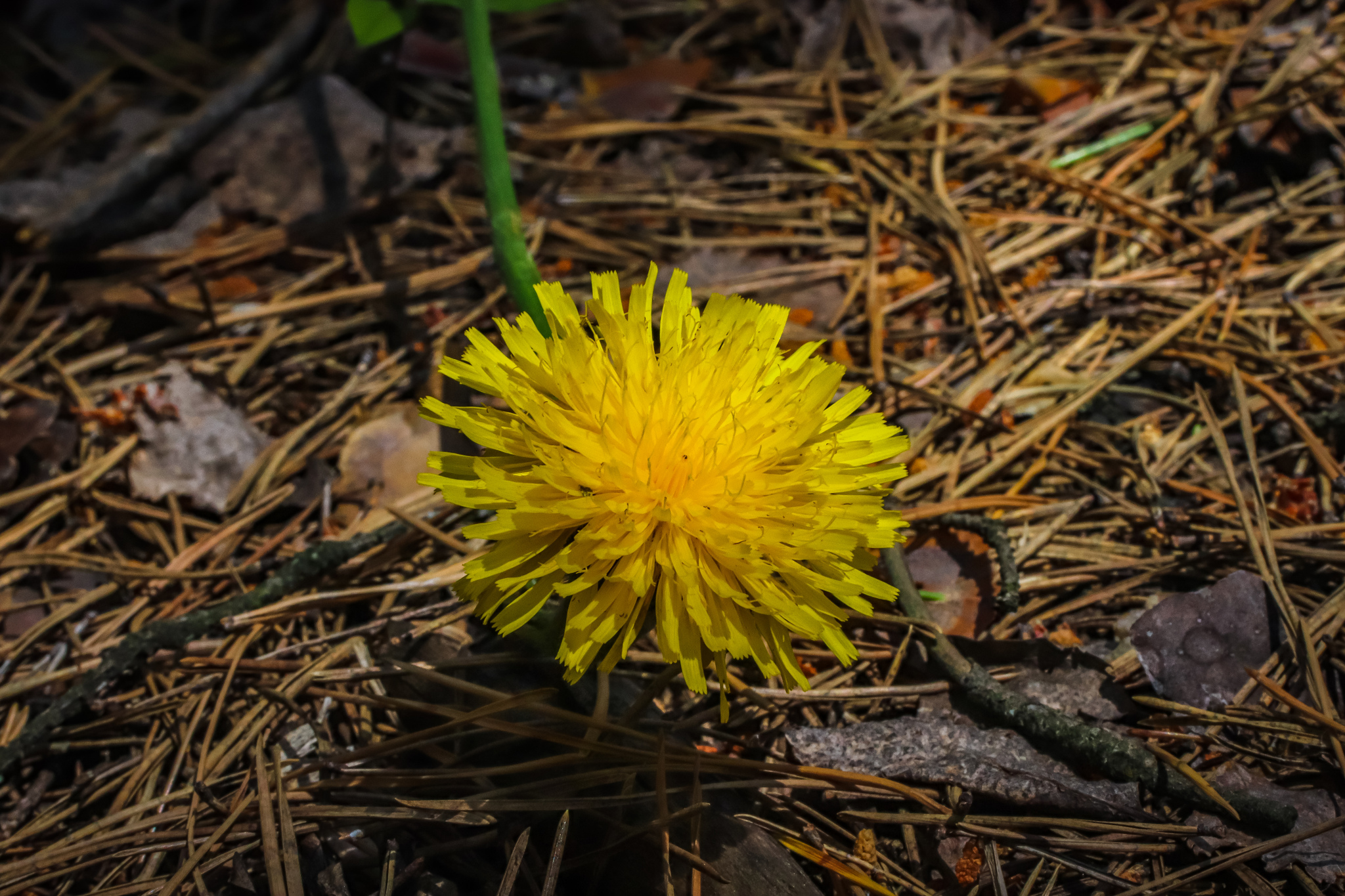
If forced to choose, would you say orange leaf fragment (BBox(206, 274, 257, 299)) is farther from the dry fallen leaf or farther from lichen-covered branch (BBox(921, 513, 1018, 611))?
lichen-covered branch (BBox(921, 513, 1018, 611))

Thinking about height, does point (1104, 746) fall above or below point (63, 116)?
below

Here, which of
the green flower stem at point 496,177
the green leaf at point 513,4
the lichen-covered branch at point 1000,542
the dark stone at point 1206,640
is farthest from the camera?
the green leaf at point 513,4

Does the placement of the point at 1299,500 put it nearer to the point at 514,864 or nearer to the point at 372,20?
the point at 514,864

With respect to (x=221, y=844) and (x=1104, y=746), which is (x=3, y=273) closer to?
(x=221, y=844)

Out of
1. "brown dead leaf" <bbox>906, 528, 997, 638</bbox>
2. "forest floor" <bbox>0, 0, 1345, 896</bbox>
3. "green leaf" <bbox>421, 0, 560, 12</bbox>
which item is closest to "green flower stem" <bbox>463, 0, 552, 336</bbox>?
"green leaf" <bbox>421, 0, 560, 12</bbox>

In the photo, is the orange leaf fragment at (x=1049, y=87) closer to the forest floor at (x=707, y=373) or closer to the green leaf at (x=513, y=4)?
the forest floor at (x=707, y=373)

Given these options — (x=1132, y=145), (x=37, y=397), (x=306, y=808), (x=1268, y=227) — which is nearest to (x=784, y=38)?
(x=1132, y=145)

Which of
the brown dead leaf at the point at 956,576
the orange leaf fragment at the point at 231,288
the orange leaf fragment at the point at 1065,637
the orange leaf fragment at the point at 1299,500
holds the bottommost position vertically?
the orange leaf fragment at the point at 1065,637

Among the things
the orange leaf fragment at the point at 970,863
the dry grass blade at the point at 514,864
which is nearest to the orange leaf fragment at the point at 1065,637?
the orange leaf fragment at the point at 970,863
